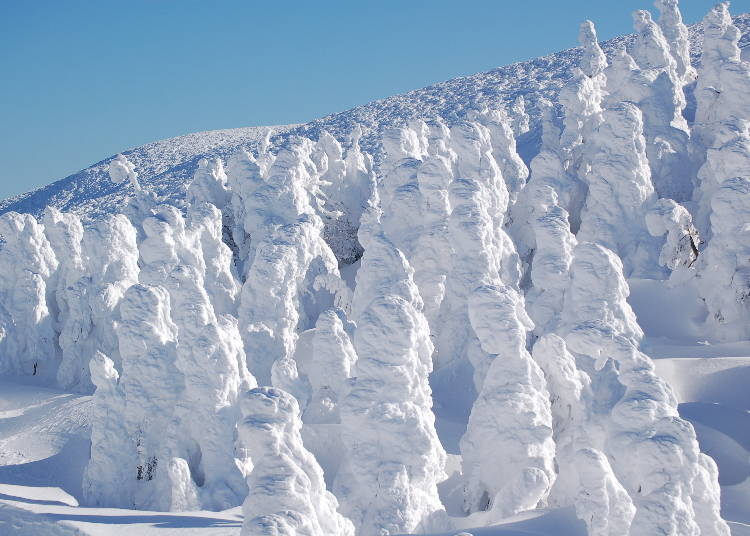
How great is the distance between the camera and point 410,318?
17172 millimetres

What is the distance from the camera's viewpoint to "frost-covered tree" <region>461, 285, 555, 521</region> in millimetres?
17359

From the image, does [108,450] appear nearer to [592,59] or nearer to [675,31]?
[592,59]

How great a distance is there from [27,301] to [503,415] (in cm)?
2035

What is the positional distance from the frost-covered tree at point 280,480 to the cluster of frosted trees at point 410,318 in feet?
0.13

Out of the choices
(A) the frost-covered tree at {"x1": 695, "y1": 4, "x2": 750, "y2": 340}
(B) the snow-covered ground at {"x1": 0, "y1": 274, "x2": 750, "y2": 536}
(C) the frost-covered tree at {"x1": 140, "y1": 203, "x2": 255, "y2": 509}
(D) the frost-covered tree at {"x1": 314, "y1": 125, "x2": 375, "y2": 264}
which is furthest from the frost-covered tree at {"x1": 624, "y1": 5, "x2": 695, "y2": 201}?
(C) the frost-covered tree at {"x1": 140, "y1": 203, "x2": 255, "y2": 509}

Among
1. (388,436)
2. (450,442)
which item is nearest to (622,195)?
(450,442)

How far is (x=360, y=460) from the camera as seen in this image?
53.3 feet

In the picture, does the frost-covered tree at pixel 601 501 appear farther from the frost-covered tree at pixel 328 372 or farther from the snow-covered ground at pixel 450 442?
the frost-covered tree at pixel 328 372

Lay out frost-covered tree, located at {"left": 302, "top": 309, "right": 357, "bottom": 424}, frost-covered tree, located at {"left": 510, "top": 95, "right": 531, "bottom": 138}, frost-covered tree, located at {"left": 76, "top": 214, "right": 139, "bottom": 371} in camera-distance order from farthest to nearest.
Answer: frost-covered tree, located at {"left": 510, "top": 95, "right": 531, "bottom": 138} < frost-covered tree, located at {"left": 76, "top": 214, "right": 139, "bottom": 371} < frost-covered tree, located at {"left": 302, "top": 309, "right": 357, "bottom": 424}

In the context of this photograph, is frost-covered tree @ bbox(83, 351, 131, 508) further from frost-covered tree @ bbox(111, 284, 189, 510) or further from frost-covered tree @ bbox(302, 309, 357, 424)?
frost-covered tree @ bbox(302, 309, 357, 424)

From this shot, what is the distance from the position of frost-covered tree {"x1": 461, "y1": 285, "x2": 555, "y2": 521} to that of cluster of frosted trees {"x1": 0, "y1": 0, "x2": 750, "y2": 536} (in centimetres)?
5

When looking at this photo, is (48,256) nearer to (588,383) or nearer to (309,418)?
(309,418)

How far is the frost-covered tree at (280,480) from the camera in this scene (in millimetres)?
11148

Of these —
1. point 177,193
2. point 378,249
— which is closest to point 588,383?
point 378,249
